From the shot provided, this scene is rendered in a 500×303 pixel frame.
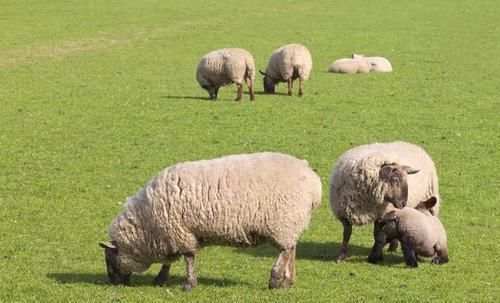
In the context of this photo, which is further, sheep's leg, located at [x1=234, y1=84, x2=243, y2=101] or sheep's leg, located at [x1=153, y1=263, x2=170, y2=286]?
sheep's leg, located at [x1=234, y1=84, x2=243, y2=101]

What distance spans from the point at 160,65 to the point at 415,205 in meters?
20.8

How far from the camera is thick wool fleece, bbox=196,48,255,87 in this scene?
24.3 meters

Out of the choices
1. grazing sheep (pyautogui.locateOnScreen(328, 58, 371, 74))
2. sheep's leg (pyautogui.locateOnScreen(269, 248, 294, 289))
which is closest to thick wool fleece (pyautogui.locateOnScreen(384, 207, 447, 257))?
sheep's leg (pyautogui.locateOnScreen(269, 248, 294, 289))

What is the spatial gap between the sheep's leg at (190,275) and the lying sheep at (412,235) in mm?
2575

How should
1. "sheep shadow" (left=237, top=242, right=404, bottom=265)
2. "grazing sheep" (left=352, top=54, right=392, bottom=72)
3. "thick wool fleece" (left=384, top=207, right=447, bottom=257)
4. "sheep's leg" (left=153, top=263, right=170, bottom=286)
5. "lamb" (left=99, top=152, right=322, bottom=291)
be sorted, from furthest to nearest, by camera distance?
"grazing sheep" (left=352, top=54, right=392, bottom=72)
"sheep shadow" (left=237, top=242, right=404, bottom=265)
"thick wool fleece" (left=384, top=207, right=447, bottom=257)
"sheep's leg" (left=153, top=263, right=170, bottom=286)
"lamb" (left=99, top=152, right=322, bottom=291)

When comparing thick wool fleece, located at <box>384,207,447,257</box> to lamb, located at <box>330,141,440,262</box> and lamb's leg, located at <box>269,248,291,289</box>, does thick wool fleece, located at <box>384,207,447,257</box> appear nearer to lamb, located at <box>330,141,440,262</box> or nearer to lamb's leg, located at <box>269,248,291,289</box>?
lamb, located at <box>330,141,440,262</box>

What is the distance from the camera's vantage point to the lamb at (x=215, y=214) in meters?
9.95

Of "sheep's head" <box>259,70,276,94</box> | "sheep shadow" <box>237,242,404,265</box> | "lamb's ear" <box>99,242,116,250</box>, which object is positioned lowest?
"sheep's head" <box>259,70,276,94</box>

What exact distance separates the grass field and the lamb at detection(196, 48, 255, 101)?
62 cm

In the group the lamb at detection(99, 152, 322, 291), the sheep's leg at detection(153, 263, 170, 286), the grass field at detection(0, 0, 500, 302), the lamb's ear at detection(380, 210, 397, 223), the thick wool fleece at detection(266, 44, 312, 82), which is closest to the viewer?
the lamb at detection(99, 152, 322, 291)

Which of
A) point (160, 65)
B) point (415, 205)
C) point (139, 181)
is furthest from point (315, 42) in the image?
point (415, 205)

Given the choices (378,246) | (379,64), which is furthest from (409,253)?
(379,64)

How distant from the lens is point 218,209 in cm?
995

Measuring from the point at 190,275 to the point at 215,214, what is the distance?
729 millimetres
